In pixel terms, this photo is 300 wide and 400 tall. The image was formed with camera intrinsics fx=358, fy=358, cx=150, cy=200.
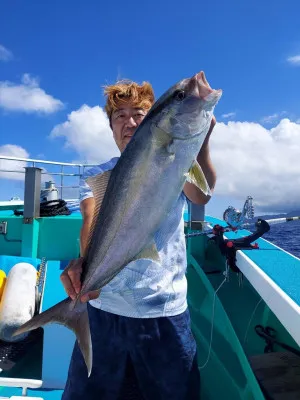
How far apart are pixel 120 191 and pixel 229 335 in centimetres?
219

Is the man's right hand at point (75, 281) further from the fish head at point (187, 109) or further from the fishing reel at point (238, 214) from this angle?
the fishing reel at point (238, 214)

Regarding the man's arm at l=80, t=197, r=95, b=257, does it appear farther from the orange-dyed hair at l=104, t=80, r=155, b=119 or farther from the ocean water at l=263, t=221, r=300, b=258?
the ocean water at l=263, t=221, r=300, b=258

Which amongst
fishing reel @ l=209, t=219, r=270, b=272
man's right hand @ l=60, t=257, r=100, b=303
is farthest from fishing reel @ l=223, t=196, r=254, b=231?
man's right hand @ l=60, t=257, r=100, b=303

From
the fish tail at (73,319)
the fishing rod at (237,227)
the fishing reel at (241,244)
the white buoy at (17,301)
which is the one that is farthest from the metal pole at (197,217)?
the fish tail at (73,319)

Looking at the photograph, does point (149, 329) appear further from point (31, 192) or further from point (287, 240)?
point (287, 240)

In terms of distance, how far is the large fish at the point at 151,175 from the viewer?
1.57 meters

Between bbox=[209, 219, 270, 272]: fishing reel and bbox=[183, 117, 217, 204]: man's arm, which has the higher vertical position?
bbox=[183, 117, 217, 204]: man's arm

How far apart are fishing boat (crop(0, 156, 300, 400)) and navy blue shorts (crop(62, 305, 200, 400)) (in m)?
0.60

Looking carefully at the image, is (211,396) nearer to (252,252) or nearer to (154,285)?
(252,252)

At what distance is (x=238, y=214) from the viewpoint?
4.04m

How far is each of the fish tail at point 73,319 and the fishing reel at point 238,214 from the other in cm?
254

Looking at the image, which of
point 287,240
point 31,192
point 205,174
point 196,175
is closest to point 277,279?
point 205,174

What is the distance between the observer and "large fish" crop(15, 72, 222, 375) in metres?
1.57

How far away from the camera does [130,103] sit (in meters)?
2.21
